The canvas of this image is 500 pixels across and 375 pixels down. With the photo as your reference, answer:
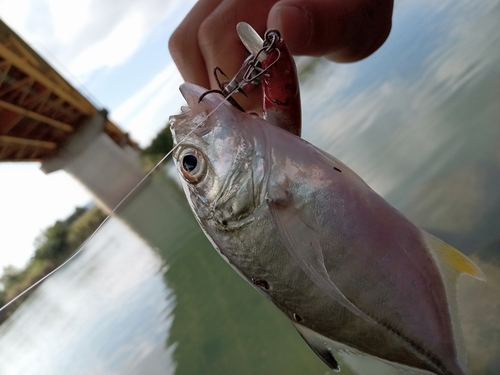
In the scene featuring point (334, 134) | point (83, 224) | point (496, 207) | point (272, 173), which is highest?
point (83, 224)

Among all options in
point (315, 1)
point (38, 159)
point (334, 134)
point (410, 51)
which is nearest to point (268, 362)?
point (315, 1)

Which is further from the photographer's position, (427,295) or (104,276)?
(104,276)

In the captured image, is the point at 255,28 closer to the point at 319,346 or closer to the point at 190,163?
the point at 190,163

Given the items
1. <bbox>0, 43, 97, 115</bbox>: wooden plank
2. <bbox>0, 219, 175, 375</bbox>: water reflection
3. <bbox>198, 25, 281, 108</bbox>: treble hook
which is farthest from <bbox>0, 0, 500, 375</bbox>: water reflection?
<bbox>0, 43, 97, 115</bbox>: wooden plank

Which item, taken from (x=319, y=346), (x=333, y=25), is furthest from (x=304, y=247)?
(x=333, y=25)

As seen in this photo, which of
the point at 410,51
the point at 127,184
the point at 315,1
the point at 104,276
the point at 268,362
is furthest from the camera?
the point at 104,276

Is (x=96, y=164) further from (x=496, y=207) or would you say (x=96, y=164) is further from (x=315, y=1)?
(x=496, y=207)

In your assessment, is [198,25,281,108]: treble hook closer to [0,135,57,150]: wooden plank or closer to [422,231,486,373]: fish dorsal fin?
[422,231,486,373]: fish dorsal fin
